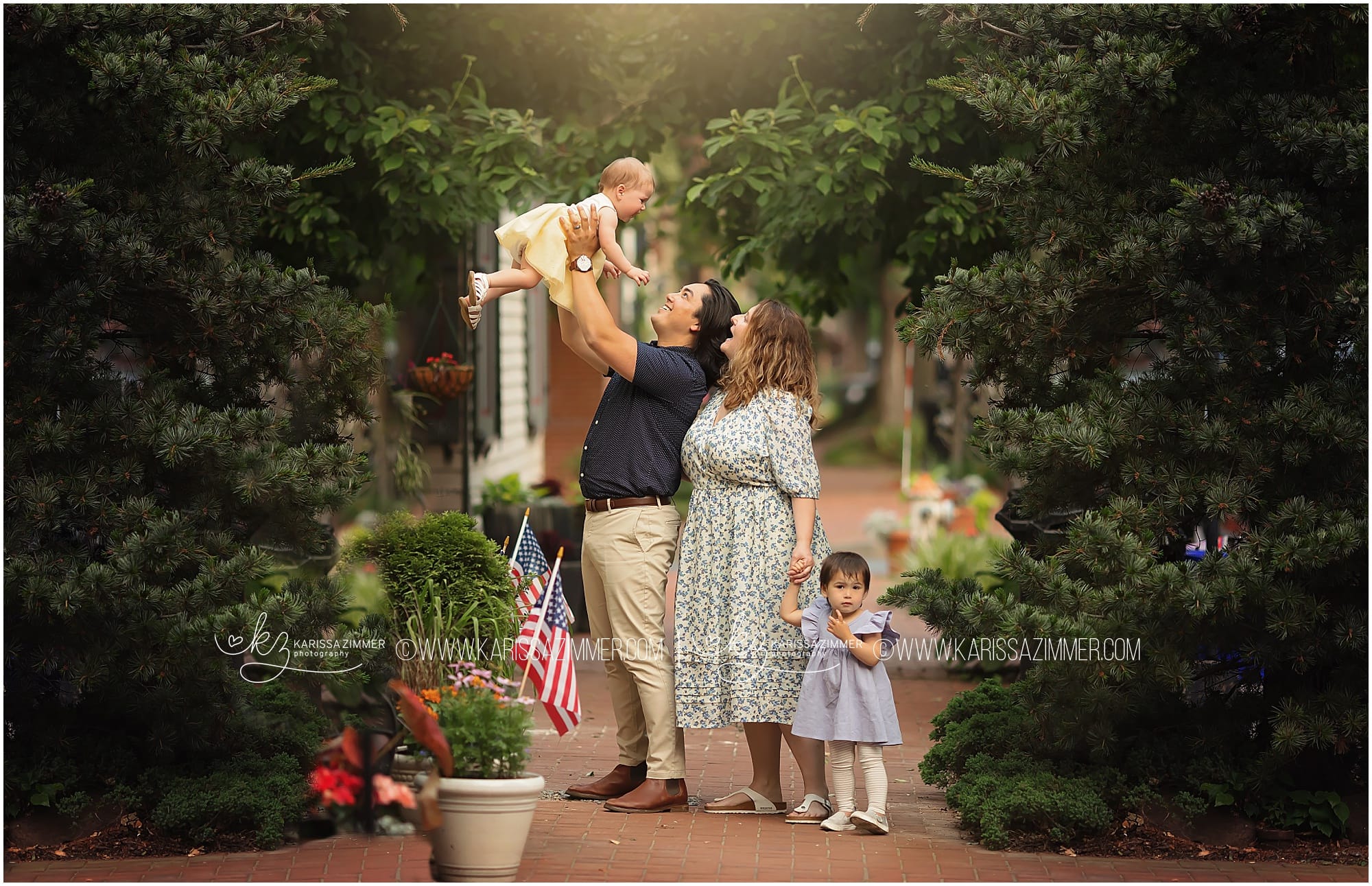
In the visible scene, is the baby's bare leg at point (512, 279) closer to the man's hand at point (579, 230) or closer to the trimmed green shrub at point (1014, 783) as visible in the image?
the man's hand at point (579, 230)

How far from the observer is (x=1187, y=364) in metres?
5.16

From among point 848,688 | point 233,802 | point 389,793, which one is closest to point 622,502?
point 848,688

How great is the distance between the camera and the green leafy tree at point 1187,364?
489cm

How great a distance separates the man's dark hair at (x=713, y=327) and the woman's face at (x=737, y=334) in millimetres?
100

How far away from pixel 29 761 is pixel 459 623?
63.6 inches

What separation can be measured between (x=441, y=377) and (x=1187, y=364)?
5864 mm

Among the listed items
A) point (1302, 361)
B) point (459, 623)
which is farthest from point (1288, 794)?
point (459, 623)

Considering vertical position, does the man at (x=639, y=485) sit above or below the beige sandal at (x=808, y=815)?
above

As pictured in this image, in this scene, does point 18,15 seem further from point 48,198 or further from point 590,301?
point 590,301

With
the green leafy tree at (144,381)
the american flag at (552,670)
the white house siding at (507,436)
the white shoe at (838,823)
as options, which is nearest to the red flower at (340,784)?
the green leafy tree at (144,381)

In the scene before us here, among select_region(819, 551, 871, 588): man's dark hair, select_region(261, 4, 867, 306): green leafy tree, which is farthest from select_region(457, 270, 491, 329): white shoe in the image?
select_region(261, 4, 867, 306): green leafy tree

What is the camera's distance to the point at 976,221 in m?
7.59

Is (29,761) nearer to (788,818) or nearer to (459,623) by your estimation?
(459,623)

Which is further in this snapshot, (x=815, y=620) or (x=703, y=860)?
(x=815, y=620)
